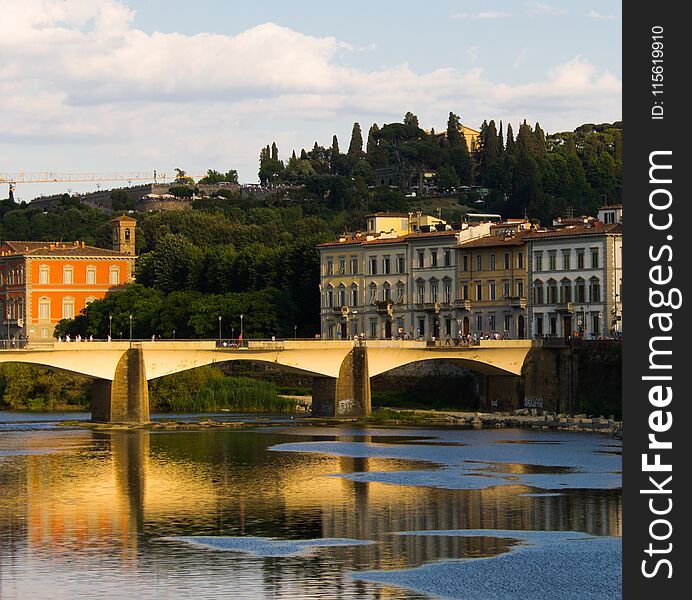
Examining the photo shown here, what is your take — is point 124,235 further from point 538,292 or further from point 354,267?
point 538,292

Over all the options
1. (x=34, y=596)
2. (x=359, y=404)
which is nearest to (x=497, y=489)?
(x=34, y=596)

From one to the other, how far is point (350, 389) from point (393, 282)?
21.5 meters

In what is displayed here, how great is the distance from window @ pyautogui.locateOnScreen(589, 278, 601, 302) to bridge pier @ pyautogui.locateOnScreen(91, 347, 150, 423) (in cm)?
2683

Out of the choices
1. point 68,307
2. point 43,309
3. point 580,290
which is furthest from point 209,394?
point 68,307

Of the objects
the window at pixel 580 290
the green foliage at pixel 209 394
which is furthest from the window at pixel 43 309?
the window at pixel 580 290

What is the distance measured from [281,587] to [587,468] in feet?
74.1

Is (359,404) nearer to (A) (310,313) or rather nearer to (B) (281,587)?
(A) (310,313)

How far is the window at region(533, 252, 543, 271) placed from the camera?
89625 millimetres

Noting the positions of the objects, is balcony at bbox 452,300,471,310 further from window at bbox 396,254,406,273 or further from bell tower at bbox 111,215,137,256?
bell tower at bbox 111,215,137,256

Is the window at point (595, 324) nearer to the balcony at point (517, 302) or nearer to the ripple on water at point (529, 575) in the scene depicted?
the balcony at point (517, 302)

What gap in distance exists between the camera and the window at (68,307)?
119 m

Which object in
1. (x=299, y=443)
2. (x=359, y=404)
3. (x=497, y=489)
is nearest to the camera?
(x=497, y=489)

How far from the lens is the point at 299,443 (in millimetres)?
65312

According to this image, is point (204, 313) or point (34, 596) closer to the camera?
point (34, 596)
